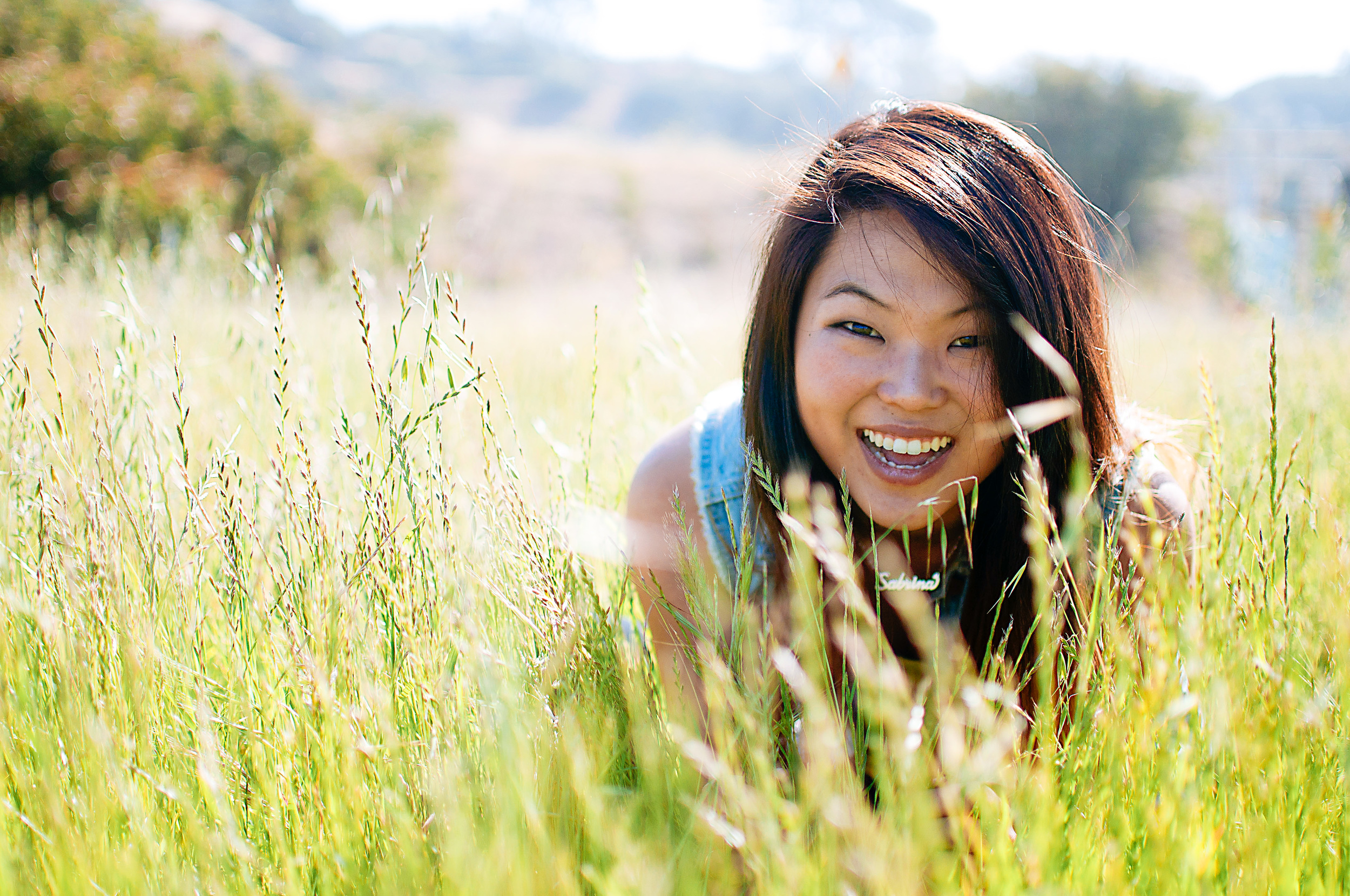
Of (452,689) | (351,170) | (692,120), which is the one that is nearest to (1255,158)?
(351,170)

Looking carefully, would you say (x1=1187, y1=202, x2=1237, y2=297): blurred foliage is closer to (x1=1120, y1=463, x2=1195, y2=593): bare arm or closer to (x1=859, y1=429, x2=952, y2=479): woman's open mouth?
(x1=1120, y1=463, x2=1195, y2=593): bare arm

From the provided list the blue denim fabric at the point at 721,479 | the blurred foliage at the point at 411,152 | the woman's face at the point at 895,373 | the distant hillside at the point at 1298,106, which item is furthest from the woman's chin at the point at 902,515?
the distant hillside at the point at 1298,106

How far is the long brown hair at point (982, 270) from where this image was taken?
1.50m

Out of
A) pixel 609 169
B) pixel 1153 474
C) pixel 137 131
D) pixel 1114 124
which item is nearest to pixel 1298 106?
pixel 1114 124

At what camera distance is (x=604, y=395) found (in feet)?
13.2

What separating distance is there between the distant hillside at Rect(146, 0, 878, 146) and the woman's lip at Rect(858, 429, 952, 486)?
167 feet

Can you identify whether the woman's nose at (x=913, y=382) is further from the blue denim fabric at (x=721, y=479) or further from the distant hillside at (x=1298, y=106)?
the distant hillside at (x=1298, y=106)

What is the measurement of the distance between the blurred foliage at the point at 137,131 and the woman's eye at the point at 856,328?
7114 millimetres

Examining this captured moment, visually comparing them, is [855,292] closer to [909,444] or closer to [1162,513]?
[909,444]

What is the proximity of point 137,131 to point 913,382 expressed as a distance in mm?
11263

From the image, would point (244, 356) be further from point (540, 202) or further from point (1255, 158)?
point (1255, 158)

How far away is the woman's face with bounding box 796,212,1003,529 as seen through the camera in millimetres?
1490

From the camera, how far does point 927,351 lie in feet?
4.90

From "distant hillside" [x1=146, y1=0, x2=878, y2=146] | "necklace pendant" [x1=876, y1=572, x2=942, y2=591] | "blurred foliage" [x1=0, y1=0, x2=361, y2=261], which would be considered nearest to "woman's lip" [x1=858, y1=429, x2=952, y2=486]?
"necklace pendant" [x1=876, y1=572, x2=942, y2=591]
